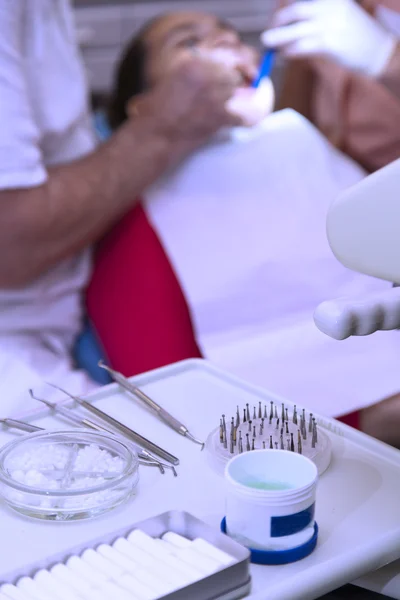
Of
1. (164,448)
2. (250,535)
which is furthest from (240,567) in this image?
(164,448)

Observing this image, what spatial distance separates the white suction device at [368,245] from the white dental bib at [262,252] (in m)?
0.73

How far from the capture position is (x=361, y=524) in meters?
0.83

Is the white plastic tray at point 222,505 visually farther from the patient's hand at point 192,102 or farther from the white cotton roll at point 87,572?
the patient's hand at point 192,102

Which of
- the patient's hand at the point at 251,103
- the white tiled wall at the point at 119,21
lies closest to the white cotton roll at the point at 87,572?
the patient's hand at the point at 251,103

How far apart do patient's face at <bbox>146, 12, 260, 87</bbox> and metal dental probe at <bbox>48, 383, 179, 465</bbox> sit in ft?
3.29

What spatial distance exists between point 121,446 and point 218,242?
2.77 ft

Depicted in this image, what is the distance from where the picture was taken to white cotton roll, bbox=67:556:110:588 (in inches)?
29.0

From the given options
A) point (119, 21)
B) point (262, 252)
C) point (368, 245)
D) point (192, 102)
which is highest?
point (368, 245)

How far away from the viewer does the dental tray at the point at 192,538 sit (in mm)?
705

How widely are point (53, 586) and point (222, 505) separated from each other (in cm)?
20

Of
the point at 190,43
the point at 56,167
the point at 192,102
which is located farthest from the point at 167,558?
the point at 190,43

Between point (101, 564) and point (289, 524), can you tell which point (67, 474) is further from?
point (289, 524)

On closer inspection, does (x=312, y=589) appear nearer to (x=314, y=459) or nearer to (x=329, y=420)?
(x=314, y=459)

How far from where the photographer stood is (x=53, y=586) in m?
0.73
